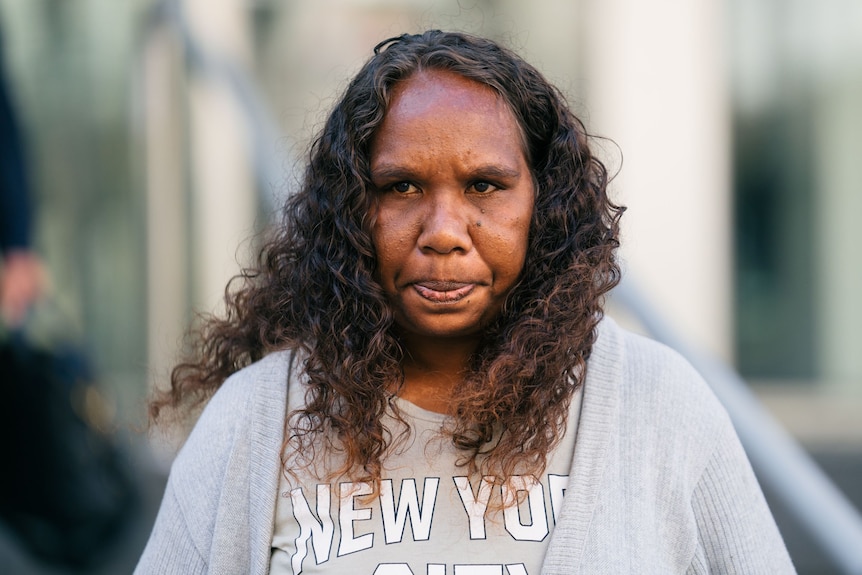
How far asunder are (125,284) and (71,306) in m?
0.29

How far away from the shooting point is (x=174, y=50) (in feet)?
15.1

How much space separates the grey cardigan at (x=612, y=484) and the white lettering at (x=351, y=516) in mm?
125

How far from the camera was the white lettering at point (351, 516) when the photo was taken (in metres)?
1.80

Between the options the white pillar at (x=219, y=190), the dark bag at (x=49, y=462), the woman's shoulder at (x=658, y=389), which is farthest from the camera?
the white pillar at (x=219, y=190)

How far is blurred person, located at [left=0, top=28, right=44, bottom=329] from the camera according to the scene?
3473mm

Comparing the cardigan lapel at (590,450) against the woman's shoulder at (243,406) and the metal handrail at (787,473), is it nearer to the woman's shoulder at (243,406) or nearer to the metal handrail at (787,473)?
the woman's shoulder at (243,406)

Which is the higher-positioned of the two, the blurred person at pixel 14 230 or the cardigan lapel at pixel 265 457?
the blurred person at pixel 14 230

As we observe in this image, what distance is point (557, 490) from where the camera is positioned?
1.81 meters

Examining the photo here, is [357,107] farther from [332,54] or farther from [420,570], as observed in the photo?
[332,54]

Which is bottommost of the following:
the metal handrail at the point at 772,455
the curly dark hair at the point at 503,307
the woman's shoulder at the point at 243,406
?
the metal handrail at the point at 772,455

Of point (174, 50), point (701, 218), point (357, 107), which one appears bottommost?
point (701, 218)

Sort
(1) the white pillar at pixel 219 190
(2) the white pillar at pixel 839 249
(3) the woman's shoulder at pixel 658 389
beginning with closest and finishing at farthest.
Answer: (3) the woman's shoulder at pixel 658 389 → (1) the white pillar at pixel 219 190 → (2) the white pillar at pixel 839 249

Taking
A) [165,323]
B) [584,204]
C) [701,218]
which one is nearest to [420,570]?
[584,204]

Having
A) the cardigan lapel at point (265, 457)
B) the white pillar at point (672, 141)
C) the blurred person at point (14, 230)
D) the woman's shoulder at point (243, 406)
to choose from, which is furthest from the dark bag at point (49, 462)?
the white pillar at point (672, 141)
